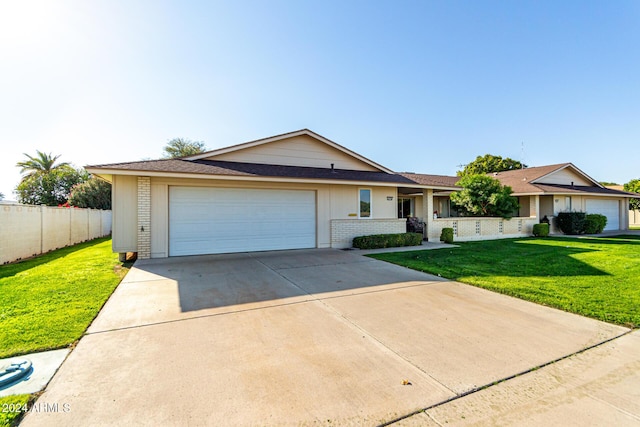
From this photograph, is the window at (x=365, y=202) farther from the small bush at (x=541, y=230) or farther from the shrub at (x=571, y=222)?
the shrub at (x=571, y=222)

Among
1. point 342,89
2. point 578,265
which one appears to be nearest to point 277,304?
point 578,265

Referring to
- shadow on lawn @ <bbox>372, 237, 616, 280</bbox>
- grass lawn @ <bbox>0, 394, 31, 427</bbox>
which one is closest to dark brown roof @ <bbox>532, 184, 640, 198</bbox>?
shadow on lawn @ <bbox>372, 237, 616, 280</bbox>

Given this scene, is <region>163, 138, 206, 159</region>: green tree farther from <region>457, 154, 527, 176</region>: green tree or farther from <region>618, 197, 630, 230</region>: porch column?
<region>618, 197, 630, 230</region>: porch column

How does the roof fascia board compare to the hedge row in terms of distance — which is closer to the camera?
the roof fascia board

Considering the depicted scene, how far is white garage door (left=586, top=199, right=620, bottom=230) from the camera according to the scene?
21.2 m

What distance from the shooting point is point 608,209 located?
869 inches

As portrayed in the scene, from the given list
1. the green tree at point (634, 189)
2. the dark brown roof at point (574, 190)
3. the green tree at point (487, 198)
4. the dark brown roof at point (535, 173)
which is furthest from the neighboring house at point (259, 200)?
the green tree at point (634, 189)

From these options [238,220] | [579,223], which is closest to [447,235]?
[238,220]

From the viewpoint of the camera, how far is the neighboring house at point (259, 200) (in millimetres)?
9289

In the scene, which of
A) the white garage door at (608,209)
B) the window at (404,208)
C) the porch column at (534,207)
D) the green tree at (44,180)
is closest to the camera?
the porch column at (534,207)

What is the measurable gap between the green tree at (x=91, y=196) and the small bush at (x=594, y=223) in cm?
3966

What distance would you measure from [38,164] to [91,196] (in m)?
10.7

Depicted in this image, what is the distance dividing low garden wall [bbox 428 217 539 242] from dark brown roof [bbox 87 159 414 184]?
11.6 feet

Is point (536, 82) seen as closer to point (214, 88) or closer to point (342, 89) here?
point (342, 89)
